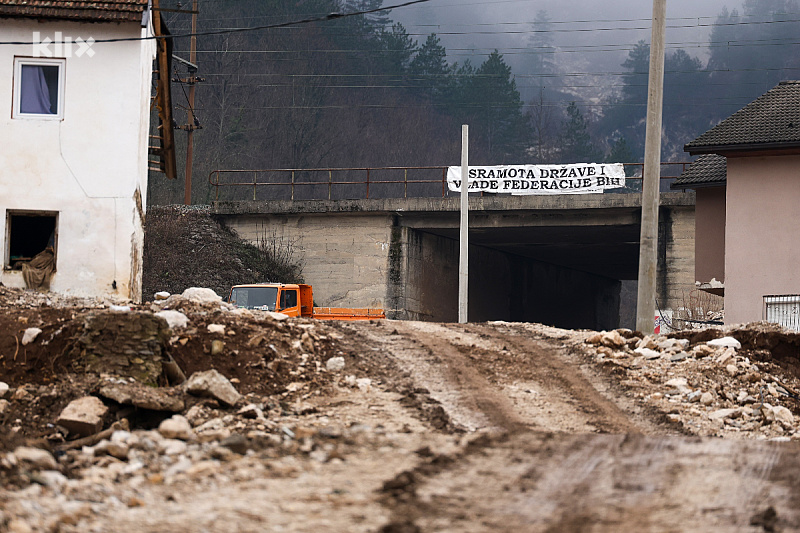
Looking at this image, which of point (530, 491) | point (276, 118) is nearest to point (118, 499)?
point (530, 491)

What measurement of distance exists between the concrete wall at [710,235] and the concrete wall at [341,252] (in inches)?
444

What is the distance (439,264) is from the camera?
39.6 m

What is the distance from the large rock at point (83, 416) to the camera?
33.2 feet

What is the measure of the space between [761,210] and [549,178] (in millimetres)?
10136

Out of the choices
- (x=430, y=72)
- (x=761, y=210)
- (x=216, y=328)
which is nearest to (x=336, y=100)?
(x=430, y=72)

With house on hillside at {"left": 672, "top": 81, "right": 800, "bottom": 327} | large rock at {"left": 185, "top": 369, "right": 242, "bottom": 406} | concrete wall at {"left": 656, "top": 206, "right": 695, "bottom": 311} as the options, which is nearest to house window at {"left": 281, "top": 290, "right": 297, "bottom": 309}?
house on hillside at {"left": 672, "top": 81, "right": 800, "bottom": 327}

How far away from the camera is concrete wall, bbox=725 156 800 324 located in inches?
1089

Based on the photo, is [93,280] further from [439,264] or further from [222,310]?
[439,264]

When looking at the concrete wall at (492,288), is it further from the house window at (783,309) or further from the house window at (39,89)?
the house window at (39,89)

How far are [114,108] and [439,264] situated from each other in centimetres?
1879

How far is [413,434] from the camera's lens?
34.0ft

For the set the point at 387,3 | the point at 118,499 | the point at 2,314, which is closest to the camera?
the point at 118,499

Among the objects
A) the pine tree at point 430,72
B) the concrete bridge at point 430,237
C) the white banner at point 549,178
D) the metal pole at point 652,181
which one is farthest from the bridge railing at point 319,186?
the metal pole at point 652,181

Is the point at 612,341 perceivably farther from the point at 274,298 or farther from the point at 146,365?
the point at 274,298
